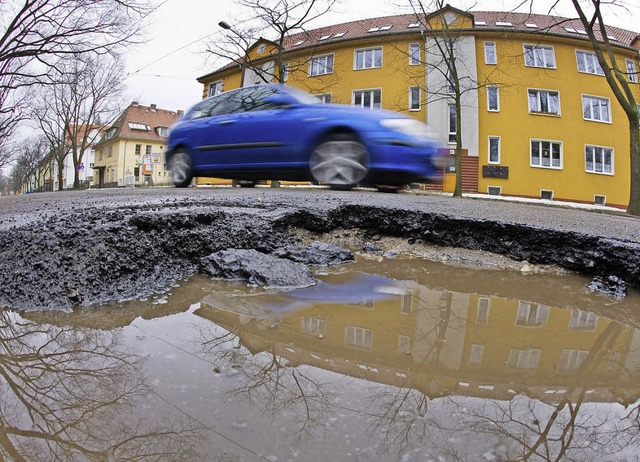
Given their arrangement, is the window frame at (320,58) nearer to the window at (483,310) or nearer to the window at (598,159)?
the window at (598,159)

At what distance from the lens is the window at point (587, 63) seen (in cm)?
2192

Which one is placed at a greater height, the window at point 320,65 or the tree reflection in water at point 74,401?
the window at point 320,65

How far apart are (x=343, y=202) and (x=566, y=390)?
3.06 metres

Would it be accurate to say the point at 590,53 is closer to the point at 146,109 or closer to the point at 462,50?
the point at 462,50

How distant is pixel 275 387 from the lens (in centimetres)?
137

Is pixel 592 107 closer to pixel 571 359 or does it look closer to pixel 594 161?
pixel 594 161

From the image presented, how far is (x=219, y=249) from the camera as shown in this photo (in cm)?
309

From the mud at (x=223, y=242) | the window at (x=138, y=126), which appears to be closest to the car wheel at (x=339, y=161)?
the mud at (x=223, y=242)

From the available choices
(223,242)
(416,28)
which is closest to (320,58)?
(416,28)

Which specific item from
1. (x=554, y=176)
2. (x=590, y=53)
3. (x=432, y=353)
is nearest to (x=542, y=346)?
(x=432, y=353)

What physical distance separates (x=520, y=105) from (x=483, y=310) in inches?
883

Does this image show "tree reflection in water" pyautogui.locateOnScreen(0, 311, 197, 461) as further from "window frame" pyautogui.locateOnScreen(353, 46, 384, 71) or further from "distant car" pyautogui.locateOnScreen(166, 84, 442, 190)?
"window frame" pyautogui.locateOnScreen(353, 46, 384, 71)

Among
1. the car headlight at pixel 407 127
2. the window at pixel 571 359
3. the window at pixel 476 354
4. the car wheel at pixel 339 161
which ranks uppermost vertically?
the car headlight at pixel 407 127

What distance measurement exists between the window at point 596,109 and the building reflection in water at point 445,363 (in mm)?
24049
